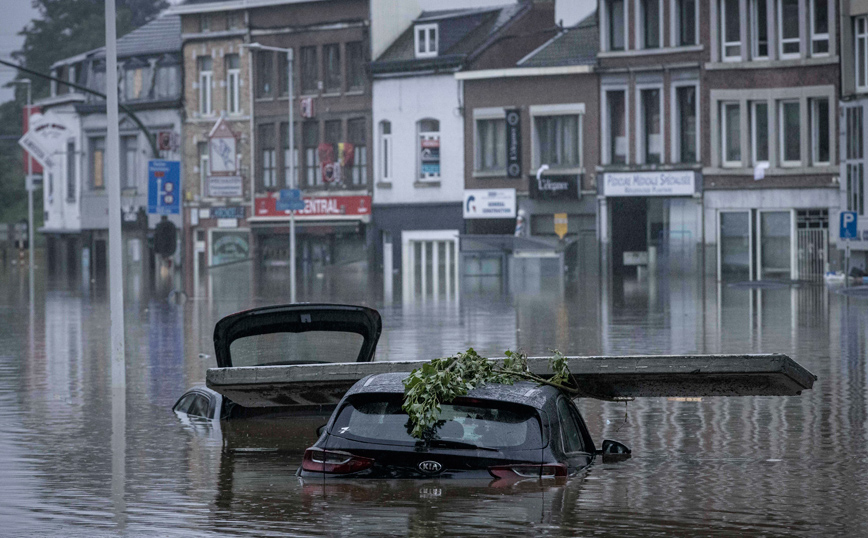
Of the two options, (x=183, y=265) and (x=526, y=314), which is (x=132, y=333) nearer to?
(x=526, y=314)

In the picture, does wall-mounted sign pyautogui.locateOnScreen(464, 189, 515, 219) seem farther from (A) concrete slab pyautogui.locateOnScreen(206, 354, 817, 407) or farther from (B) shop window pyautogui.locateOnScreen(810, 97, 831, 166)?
(A) concrete slab pyautogui.locateOnScreen(206, 354, 817, 407)

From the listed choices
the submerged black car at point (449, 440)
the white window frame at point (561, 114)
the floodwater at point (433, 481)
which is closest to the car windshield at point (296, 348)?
the floodwater at point (433, 481)

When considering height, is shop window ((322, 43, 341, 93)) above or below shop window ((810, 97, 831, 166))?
above

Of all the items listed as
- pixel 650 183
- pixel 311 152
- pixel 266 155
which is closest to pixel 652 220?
pixel 650 183

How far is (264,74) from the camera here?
2689 inches

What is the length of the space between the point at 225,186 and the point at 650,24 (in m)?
21.9

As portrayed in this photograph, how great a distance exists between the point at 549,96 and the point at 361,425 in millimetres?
50758

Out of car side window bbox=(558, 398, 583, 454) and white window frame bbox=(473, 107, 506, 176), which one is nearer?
car side window bbox=(558, 398, 583, 454)

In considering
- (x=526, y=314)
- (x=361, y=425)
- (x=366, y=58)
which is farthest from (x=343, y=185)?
(x=361, y=425)

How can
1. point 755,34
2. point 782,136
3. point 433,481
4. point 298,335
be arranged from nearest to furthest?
point 433,481
point 298,335
point 755,34
point 782,136

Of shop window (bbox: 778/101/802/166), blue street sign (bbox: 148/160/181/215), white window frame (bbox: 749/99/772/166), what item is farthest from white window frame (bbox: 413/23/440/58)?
blue street sign (bbox: 148/160/181/215)

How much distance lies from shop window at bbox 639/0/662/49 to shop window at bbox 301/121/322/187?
695 inches

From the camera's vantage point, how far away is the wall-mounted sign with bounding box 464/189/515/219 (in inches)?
2345

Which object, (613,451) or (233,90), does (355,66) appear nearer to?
(233,90)
